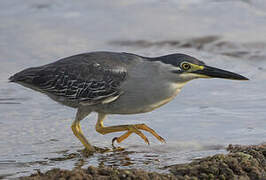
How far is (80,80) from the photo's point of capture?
810cm

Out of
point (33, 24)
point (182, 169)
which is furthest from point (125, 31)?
point (182, 169)

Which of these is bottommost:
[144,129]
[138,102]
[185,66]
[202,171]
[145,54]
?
[202,171]

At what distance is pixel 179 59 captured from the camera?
7617mm

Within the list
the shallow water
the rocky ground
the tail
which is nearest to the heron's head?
the shallow water

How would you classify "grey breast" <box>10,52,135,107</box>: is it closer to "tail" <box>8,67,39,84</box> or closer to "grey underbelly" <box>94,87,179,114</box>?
"tail" <box>8,67,39,84</box>

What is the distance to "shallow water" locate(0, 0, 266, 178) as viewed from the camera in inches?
309

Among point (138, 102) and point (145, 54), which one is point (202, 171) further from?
point (145, 54)

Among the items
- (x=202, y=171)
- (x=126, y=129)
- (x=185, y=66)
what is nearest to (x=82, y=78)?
(x=126, y=129)

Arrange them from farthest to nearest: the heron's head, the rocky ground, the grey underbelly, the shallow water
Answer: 1. the shallow water
2. the grey underbelly
3. the heron's head
4. the rocky ground

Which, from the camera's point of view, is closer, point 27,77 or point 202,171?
point 202,171

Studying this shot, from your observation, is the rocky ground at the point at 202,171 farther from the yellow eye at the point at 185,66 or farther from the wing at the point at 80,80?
the wing at the point at 80,80

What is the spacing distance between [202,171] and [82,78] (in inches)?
96.7

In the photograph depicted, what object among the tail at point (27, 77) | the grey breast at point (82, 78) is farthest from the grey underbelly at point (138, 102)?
the tail at point (27, 77)

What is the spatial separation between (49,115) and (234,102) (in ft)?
9.08
